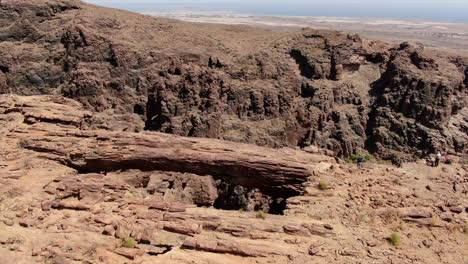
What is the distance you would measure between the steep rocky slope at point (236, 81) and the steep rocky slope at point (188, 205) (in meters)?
12.3

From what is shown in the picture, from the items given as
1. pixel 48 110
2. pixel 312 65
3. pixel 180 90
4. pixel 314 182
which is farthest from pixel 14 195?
pixel 312 65

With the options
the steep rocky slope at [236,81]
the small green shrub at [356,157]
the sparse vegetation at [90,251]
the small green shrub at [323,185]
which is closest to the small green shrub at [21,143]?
the sparse vegetation at [90,251]

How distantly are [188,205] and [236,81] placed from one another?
866 inches

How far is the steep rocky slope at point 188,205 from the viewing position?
1067 cm

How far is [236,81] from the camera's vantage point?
112ft

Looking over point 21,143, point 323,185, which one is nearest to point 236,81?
point 323,185

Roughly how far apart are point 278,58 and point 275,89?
444 centimetres

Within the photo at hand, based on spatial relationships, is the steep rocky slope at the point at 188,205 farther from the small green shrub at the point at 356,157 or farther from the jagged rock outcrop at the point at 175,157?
the small green shrub at the point at 356,157

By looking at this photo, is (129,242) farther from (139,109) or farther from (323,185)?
(139,109)

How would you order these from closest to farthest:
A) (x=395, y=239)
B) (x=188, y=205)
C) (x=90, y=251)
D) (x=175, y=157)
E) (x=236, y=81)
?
1. (x=90, y=251)
2. (x=395, y=239)
3. (x=188, y=205)
4. (x=175, y=157)
5. (x=236, y=81)

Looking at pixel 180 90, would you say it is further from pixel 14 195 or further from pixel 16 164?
pixel 14 195

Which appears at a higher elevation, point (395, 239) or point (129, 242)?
point (395, 239)

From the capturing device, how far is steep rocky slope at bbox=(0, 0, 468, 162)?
102ft

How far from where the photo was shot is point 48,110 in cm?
1878
